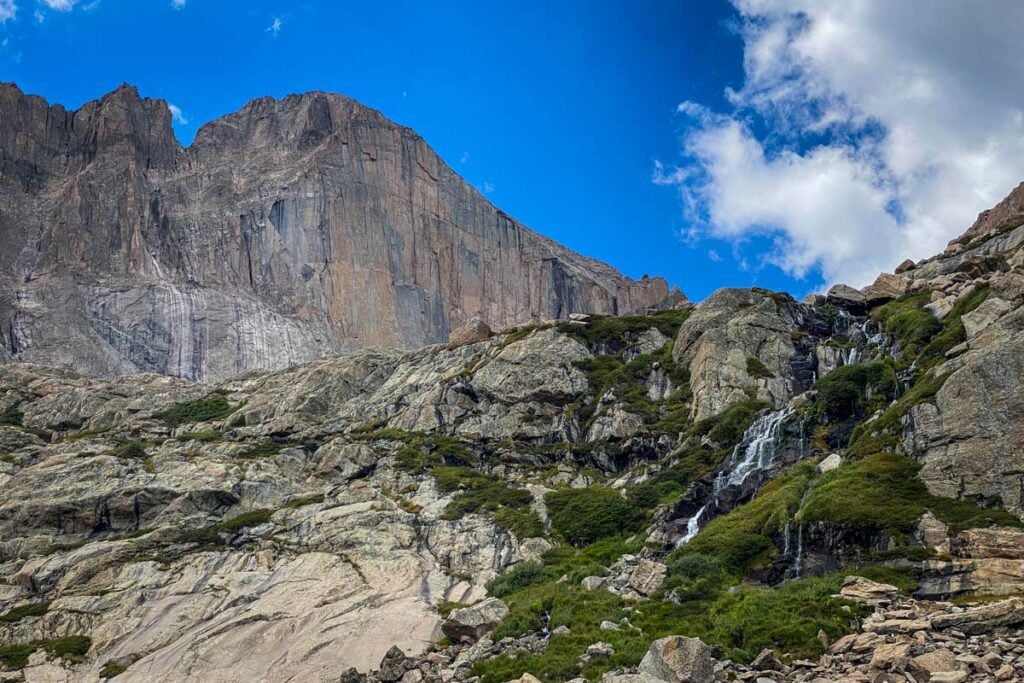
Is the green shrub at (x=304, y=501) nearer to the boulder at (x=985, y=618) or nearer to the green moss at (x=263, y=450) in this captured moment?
the green moss at (x=263, y=450)

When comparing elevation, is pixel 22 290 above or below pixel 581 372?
above

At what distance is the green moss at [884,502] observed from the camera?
133 ft

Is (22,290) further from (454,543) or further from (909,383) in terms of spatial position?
(909,383)

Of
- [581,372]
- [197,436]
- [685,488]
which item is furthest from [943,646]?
[197,436]

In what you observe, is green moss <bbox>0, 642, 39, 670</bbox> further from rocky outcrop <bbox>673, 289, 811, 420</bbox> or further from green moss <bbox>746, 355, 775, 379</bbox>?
green moss <bbox>746, 355, 775, 379</bbox>

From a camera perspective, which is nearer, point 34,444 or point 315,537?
point 315,537

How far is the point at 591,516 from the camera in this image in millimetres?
58406

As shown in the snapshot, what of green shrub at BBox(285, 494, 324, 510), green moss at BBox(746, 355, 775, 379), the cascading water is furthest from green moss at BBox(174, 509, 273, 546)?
green moss at BBox(746, 355, 775, 379)

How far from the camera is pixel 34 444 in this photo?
83.5 metres

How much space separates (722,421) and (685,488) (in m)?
9.34

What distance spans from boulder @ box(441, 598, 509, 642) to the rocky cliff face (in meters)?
110

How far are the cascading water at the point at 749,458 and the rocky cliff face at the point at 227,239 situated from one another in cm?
10144

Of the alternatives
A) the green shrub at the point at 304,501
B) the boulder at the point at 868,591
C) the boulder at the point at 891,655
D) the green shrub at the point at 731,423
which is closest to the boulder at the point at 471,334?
the green shrub at the point at 731,423

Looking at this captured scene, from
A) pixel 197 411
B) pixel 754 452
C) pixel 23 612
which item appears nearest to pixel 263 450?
pixel 197 411
